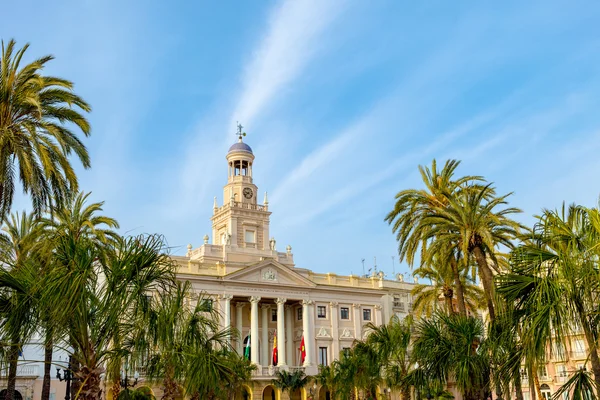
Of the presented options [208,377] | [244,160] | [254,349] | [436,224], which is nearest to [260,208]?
[244,160]

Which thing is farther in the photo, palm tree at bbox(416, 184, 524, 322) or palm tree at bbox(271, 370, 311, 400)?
palm tree at bbox(271, 370, 311, 400)

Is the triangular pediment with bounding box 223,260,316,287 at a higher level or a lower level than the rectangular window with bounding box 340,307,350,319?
higher

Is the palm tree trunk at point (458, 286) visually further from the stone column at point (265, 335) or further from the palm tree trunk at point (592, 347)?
the stone column at point (265, 335)

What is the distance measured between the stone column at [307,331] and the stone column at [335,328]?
2.39 meters

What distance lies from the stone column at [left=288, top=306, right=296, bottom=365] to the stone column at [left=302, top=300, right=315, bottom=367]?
245cm

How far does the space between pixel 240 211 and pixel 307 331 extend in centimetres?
1427

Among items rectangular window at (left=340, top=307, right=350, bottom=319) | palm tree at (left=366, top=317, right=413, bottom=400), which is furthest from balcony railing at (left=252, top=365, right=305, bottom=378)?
palm tree at (left=366, top=317, right=413, bottom=400)

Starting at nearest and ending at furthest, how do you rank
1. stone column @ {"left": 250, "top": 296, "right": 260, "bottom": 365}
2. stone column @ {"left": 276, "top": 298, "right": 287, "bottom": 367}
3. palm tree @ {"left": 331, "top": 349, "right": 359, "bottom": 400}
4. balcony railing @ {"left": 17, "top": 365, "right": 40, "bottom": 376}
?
palm tree @ {"left": 331, "top": 349, "right": 359, "bottom": 400} → balcony railing @ {"left": 17, "top": 365, "right": 40, "bottom": 376} → stone column @ {"left": 250, "top": 296, "right": 260, "bottom": 365} → stone column @ {"left": 276, "top": 298, "right": 287, "bottom": 367}

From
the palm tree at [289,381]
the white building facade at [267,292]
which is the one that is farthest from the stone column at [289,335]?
the palm tree at [289,381]

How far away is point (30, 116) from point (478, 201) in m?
20.3

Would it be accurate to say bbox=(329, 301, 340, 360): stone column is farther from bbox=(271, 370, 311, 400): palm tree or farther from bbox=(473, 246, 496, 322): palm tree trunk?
bbox=(473, 246, 496, 322): palm tree trunk

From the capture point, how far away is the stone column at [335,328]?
206ft

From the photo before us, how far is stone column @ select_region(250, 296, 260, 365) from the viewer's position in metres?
57.8

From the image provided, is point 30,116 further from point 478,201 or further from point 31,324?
point 478,201
